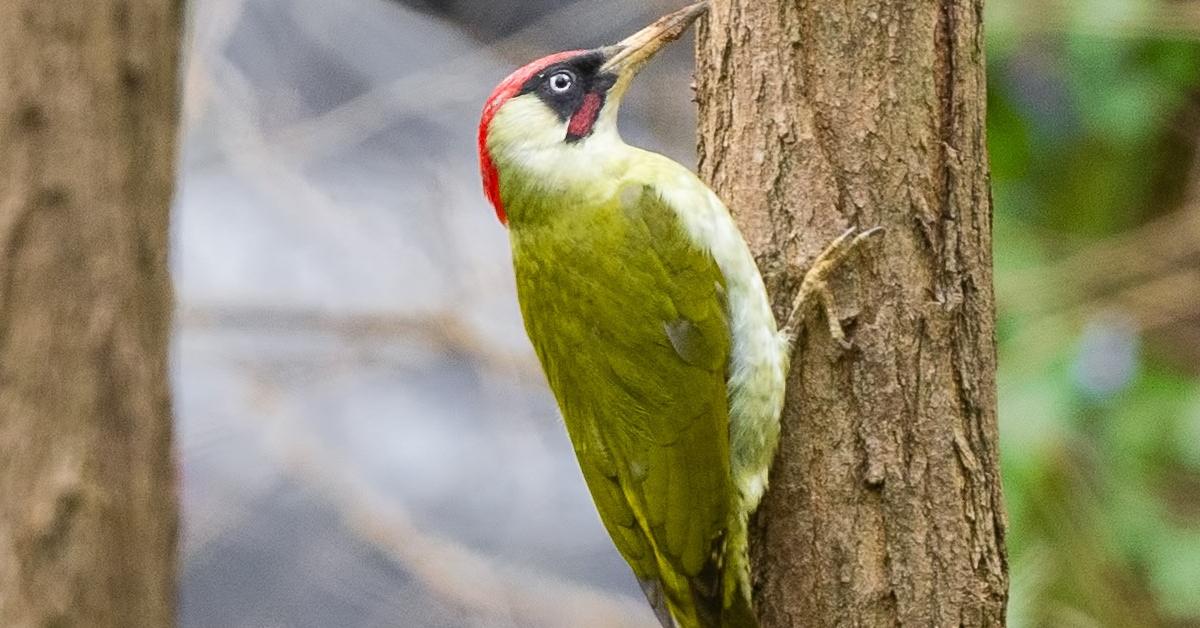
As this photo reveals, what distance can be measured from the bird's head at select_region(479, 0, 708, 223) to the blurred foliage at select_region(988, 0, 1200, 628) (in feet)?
5.57

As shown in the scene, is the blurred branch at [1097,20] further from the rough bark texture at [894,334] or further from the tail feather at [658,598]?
the tail feather at [658,598]

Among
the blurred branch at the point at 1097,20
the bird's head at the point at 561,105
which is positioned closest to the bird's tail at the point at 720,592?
the bird's head at the point at 561,105

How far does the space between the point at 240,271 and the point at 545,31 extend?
146 centimetres

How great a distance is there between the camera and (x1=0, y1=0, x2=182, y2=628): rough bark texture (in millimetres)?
1645

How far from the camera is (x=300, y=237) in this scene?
4902mm

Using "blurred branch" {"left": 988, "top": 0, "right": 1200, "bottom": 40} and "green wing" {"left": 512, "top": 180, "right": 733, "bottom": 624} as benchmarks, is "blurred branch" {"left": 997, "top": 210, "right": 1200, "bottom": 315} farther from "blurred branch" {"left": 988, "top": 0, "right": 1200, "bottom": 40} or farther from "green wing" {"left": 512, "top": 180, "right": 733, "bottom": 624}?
"green wing" {"left": 512, "top": 180, "right": 733, "bottom": 624}

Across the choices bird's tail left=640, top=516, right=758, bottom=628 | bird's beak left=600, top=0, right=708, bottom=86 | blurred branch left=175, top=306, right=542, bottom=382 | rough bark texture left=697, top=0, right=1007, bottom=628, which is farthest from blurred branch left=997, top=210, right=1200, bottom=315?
bird's tail left=640, top=516, right=758, bottom=628

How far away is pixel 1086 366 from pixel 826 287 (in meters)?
1.84

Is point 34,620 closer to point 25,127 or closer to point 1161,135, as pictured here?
point 25,127

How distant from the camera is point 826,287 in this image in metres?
2.81

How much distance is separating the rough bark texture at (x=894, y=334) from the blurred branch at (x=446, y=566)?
2.30 metres

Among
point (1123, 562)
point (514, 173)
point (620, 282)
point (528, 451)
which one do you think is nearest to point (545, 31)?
point (528, 451)

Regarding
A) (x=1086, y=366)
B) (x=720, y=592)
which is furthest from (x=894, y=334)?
(x=1086, y=366)

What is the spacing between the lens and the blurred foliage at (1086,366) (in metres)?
4.16
